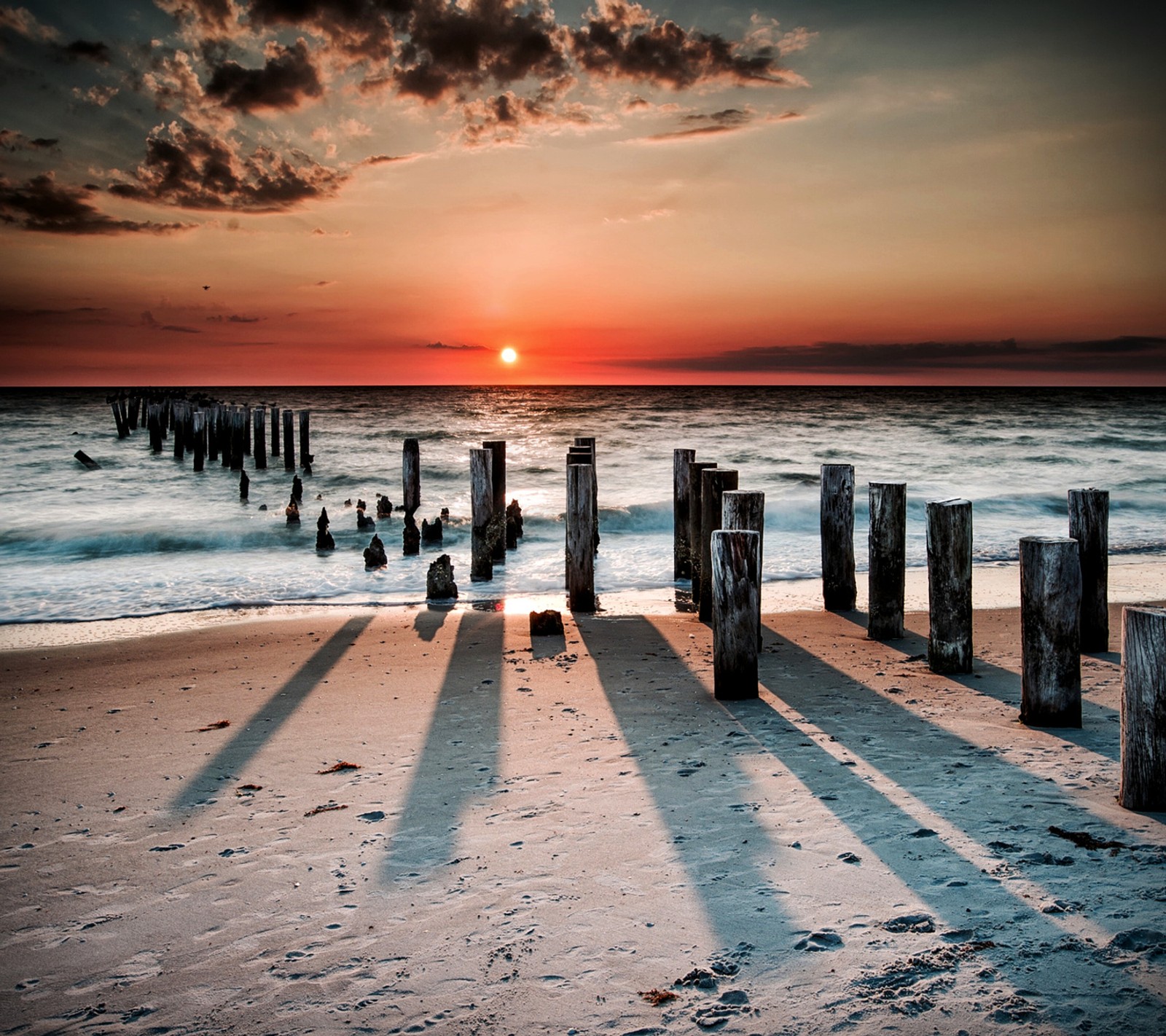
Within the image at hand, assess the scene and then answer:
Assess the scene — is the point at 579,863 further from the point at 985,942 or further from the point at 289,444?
the point at 289,444

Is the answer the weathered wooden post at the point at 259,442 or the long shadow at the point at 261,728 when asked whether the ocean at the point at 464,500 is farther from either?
the long shadow at the point at 261,728

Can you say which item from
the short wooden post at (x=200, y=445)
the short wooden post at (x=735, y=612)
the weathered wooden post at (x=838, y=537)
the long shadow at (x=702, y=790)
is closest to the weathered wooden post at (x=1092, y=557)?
the weathered wooden post at (x=838, y=537)

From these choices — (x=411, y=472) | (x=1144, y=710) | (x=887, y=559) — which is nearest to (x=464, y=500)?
(x=411, y=472)

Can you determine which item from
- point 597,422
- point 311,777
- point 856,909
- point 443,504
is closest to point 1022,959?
point 856,909

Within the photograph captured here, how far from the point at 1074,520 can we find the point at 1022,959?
12.7ft

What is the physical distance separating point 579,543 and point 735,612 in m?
3.22

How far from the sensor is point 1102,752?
3840mm

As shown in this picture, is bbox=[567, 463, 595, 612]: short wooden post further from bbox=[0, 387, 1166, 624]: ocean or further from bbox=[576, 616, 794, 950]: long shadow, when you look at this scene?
bbox=[576, 616, 794, 950]: long shadow

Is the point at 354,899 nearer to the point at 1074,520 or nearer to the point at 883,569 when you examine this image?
the point at 883,569

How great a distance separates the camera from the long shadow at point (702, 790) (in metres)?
2.67

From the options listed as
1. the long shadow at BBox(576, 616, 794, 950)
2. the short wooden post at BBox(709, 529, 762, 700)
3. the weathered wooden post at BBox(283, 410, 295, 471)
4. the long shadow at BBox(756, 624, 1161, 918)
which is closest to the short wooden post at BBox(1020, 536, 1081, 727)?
the long shadow at BBox(756, 624, 1161, 918)

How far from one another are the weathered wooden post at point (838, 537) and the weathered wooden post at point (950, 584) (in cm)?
194

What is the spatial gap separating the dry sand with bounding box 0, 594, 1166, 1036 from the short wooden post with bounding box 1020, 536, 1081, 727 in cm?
17

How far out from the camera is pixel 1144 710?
3.18 metres
